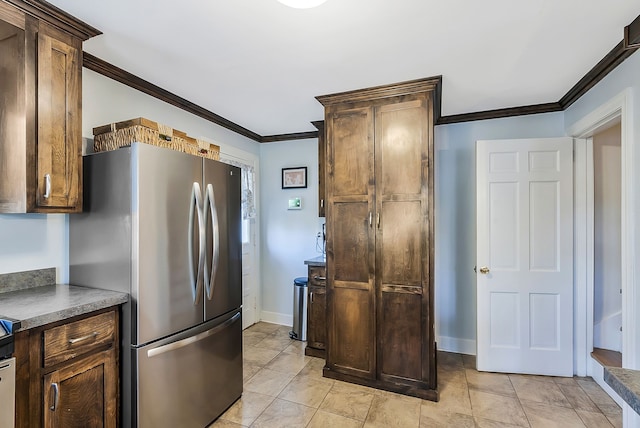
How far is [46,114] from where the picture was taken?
1669 millimetres

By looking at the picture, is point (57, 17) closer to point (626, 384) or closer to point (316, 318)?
point (626, 384)

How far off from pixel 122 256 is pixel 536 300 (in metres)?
3.21

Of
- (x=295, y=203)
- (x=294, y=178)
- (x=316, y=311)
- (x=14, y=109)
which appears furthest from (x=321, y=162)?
(x=14, y=109)

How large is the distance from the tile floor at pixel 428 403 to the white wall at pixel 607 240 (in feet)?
2.04

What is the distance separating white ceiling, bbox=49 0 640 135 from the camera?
163cm

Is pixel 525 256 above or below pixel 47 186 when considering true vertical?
below

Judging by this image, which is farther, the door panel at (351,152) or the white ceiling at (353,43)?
the door panel at (351,152)

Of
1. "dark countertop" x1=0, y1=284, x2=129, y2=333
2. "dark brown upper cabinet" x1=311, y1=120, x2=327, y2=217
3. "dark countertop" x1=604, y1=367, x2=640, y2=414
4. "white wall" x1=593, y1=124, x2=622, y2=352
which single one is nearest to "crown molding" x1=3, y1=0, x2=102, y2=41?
"dark countertop" x1=0, y1=284, x2=129, y2=333

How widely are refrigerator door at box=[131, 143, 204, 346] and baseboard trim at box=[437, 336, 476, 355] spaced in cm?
254

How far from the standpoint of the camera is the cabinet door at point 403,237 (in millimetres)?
2447

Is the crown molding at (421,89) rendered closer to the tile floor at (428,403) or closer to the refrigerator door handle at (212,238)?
the refrigerator door handle at (212,238)

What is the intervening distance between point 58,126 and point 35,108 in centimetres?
13

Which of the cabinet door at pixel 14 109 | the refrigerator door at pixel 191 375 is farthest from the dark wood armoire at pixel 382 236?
the cabinet door at pixel 14 109

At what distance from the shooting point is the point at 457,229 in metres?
3.31
